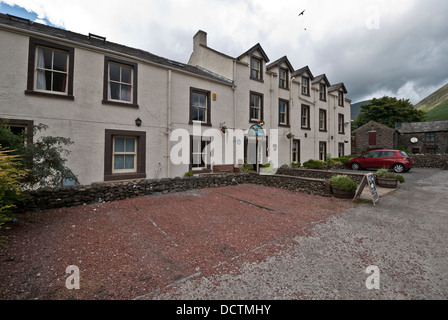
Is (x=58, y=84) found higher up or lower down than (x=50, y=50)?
lower down

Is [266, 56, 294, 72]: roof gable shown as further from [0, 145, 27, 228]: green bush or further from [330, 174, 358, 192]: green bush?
[0, 145, 27, 228]: green bush

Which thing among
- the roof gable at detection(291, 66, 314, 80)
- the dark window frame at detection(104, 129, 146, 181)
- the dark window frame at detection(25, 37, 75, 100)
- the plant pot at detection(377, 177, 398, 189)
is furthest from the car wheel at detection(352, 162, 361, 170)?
the dark window frame at detection(25, 37, 75, 100)

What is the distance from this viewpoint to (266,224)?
4820 millimetres

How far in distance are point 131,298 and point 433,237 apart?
6164 mm

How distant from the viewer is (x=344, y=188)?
286 inches

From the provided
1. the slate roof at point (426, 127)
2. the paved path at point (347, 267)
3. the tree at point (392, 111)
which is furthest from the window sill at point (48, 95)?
the tree at point (392, 111)

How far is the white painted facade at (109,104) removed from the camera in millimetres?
6984

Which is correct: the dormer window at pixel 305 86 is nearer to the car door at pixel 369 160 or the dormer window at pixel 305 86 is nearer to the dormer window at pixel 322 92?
the dormer window at pixel 322 92

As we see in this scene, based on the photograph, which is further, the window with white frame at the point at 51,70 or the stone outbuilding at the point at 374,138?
the stone outbuilding at the point at 374,138

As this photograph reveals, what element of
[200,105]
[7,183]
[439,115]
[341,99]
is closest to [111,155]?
[7,183]

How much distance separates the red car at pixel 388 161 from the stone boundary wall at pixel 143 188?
1137 centimetres
